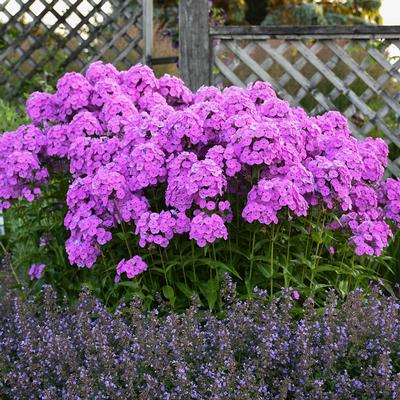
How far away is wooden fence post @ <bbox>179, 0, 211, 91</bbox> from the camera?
5.39 metres

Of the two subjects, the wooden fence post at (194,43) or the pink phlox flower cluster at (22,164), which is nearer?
the pink phlox flower cluster at (22,164)

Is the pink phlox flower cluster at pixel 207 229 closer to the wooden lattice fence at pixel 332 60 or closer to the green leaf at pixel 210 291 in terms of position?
the green leaf at pixel 210 291

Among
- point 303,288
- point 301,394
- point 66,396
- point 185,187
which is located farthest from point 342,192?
point 66,396

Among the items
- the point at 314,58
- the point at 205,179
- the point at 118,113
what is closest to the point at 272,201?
the point at 205,179

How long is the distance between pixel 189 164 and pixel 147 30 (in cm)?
481

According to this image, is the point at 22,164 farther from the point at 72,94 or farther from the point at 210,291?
the point at 210,291

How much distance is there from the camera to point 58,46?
8531 mm

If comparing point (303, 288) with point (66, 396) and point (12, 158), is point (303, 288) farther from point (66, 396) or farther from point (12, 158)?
point (12, 158)

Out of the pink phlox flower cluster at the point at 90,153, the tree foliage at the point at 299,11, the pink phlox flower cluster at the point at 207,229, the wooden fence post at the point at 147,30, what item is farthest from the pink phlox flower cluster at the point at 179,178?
the tree foliage at the point at 299,11

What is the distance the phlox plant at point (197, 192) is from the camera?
10.7ft

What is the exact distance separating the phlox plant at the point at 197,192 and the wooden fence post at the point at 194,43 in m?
1.52

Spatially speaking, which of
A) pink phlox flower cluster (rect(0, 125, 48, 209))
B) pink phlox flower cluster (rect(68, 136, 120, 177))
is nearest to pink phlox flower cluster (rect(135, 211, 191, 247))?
pink phlox flower cluster (rect(68, 136, 120, 177))

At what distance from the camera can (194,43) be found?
544cm

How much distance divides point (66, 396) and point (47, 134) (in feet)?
5.43
